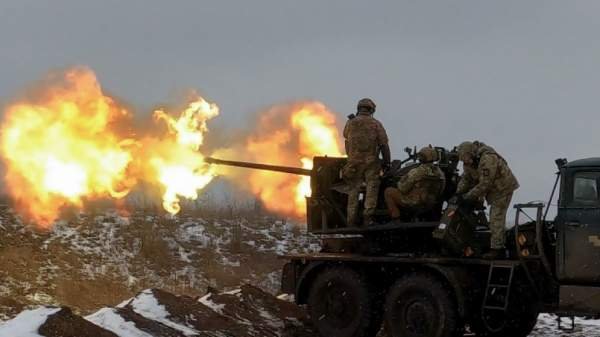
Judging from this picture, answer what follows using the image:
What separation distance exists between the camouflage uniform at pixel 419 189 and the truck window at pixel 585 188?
6.38 ft

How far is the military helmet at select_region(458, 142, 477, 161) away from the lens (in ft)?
33.6

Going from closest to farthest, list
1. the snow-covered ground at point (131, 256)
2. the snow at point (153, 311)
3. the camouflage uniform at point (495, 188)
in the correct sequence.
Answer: the camouflage uniform at point (495, 188) < the snow at point (153, 311) < the snow-covered ground at point (131, 256)

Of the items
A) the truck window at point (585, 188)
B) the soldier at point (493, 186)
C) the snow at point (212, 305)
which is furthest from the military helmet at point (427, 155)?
the snow at point (212, 305)

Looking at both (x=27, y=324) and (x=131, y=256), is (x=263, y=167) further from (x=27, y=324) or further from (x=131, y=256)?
(x=131, y=256)

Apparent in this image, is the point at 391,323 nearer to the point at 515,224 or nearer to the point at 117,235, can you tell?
the point at 515,224

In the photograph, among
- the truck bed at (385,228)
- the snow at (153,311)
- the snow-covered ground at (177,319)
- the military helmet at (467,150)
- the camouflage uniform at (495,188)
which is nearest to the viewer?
the snow-covered ground at (177,319)

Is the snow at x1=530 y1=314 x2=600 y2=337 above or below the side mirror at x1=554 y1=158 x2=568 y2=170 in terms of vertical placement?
below

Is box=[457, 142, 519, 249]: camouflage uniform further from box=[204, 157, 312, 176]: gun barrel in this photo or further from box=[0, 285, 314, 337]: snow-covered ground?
box=[0, 285, 314, 337]: snow-covered ground

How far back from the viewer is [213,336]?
9992 mm

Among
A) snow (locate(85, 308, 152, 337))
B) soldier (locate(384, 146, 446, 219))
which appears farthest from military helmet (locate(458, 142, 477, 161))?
snow (locate(85, 308, 152, 337))

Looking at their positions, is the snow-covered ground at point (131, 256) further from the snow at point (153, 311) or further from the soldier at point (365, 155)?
the soldier at point (365, 155)

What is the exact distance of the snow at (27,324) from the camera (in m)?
8.39

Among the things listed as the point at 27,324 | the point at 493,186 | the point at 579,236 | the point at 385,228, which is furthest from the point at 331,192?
the point at 27,324

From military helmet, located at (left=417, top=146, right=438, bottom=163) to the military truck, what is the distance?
0.34 metres
